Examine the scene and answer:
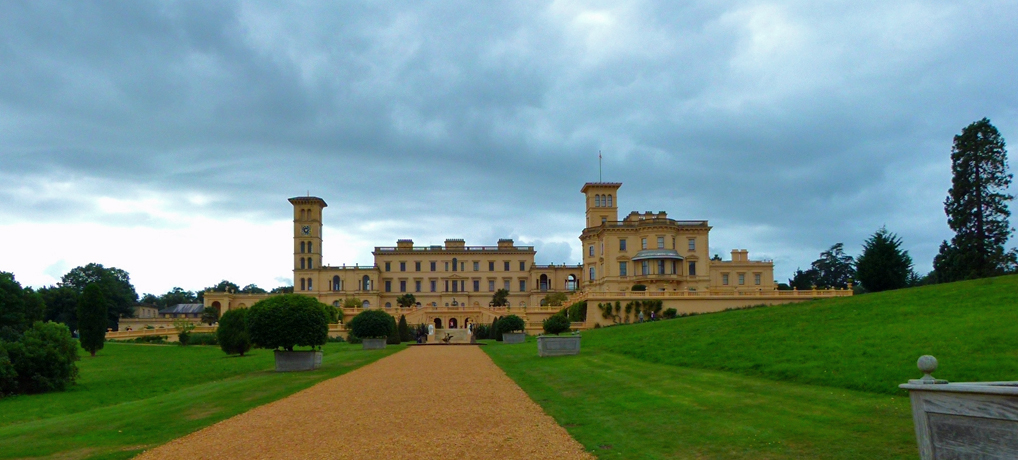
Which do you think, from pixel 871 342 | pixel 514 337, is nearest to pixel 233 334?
pixel 514 337

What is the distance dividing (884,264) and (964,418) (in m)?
46.6

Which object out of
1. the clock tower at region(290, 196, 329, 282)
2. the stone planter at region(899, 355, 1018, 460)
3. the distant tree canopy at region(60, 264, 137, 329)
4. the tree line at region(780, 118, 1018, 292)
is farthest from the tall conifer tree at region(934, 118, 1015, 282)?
the distant tree canopy at region(60, 264, 137, 329)

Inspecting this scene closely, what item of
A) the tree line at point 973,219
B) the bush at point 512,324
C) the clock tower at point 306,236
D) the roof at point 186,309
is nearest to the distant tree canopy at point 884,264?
the tree line at point 973,219

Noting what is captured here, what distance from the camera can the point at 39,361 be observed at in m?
22.9

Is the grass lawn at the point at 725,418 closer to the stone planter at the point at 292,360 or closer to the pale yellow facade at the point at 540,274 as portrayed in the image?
the stone planter at the point at 292,360

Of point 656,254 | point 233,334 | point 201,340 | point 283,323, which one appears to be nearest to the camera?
point 283,323

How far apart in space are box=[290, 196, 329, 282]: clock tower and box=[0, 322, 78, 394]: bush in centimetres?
7800

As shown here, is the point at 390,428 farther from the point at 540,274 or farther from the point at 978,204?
the point at 540,274

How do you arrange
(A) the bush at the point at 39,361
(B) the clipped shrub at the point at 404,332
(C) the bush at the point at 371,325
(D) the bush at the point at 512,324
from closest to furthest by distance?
(A) the bush at the point at 39,361
(C) the bush at the point at 371,325
(D) the bush at the point at 512,324
(B) the clipped shrub at the point at 404,332

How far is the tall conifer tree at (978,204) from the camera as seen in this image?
42.9 meters

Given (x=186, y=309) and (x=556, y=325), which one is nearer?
(x=556, y=325)

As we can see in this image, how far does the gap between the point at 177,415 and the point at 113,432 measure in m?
1.90

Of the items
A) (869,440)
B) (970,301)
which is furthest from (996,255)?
(869,440)

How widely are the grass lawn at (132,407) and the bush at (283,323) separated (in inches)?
44.7
